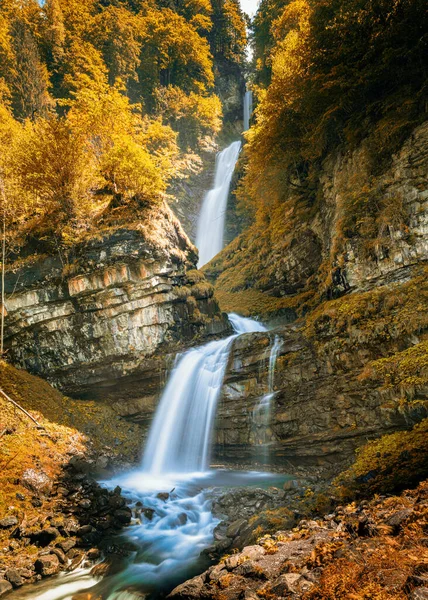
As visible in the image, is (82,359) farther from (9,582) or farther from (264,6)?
→ (264,6)

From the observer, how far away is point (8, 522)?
7.24 metres

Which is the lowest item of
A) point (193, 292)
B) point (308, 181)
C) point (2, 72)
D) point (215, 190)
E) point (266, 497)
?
point (266, 497)

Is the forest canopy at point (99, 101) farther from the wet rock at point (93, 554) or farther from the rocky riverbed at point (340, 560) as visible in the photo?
the rocky riverbed at point (340, 560)

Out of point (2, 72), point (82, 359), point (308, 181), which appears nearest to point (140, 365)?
point (82, 359)

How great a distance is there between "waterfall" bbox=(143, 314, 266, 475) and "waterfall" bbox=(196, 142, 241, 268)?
18.2 m

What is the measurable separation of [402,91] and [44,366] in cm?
1845

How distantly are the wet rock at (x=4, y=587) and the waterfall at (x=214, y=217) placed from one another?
27.0 m

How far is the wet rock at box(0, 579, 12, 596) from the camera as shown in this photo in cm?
575

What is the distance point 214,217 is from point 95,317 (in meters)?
21.9

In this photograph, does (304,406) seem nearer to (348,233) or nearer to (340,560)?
(348,233)

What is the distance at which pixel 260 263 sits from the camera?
21906 mm

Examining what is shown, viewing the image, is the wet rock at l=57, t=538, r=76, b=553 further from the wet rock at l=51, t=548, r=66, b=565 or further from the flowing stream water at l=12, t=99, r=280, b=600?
the flowing stream water at l=12, t=99, r=280, b=600

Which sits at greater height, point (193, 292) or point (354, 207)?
point (354, 207)

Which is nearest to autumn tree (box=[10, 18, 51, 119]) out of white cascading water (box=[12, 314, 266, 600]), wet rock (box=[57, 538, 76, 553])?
white cascading water (box=[12, 314, 266, 600])
